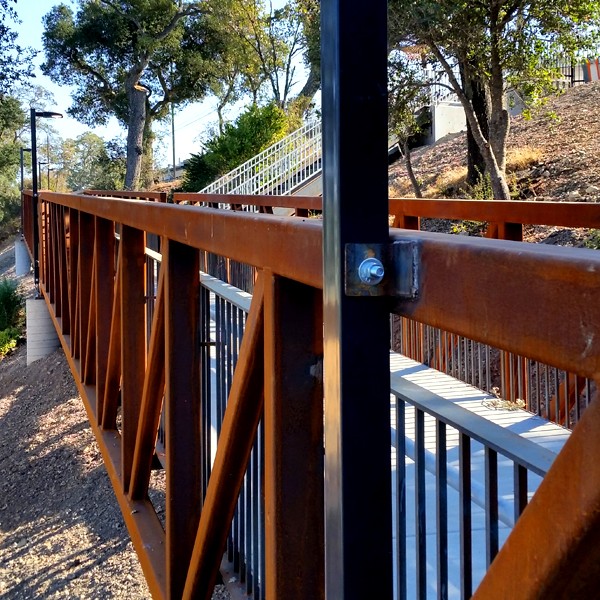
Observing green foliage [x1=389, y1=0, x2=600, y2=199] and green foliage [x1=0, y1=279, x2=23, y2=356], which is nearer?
green foliage [x1=389, y1=0, x2=600, y2=199]

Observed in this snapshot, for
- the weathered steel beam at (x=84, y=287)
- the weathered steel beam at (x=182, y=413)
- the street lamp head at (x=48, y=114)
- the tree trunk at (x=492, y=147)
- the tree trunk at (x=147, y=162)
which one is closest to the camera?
the weathered steel beam at (x=182, y=413)

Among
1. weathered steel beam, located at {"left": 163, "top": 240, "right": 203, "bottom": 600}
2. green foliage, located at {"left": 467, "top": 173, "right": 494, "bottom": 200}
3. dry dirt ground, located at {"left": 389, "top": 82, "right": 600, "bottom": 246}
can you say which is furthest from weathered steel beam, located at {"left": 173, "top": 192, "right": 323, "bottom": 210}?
green foliage, located at {"left": 467, "top": 173, "right": 494, "bottom": 200}

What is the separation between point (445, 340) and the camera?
4.92 meters

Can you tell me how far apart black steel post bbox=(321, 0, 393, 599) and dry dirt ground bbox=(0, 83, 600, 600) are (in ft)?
20.5

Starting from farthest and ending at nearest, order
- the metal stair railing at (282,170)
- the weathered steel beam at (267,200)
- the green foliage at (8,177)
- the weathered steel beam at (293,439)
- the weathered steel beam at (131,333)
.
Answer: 1. the green foliage at (8,177)
2. the metal stair railing at (282,170)
3. the weathered steel beam at (267,200)
4. the weathered steel beam at (131,333)
5. the weathered steel beam at (293,439)

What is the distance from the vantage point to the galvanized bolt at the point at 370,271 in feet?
4.05

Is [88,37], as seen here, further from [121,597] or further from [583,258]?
[583,258]

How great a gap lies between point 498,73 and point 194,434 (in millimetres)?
11827

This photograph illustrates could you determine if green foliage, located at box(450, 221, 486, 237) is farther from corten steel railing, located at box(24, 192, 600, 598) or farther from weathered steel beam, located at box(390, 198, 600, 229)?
corten steel railing, located at box(24, 192, 600, 598)

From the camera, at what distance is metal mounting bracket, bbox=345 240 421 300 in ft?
4.03

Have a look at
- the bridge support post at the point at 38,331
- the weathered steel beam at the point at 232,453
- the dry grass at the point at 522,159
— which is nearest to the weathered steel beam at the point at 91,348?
the weathered steel beam at the point at 232,453

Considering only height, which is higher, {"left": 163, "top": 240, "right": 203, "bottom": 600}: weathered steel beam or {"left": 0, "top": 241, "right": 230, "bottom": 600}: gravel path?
{"left": 163, "top": 240, "right": 203, "bottom": 600}: weathered steel beam

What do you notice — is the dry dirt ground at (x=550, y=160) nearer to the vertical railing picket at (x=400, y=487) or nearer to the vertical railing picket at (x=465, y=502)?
the vertical railing picket at (x=400, y=487)

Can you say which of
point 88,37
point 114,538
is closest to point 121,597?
point 114,538
